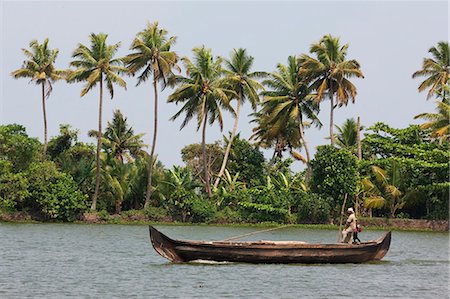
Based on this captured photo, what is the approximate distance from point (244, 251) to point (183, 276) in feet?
7.70

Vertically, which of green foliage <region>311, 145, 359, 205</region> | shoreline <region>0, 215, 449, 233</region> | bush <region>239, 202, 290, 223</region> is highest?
green foliage <region>311, 145, 359, 205</region>

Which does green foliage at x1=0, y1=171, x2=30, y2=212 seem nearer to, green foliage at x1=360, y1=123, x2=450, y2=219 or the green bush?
the green bush

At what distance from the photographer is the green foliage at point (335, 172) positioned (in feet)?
134

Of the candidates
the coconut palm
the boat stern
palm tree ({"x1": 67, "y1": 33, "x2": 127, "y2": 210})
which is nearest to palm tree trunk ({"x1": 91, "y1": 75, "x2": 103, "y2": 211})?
palm tree ({"x1": 67, "y1": 33, "x2": 127, "y2": 210})

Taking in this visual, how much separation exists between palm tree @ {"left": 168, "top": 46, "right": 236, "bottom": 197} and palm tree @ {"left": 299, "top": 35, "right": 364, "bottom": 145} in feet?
15.8

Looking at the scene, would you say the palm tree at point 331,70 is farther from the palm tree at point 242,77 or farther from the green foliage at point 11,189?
the green foliage at point 11,189

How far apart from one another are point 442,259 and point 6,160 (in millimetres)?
25517

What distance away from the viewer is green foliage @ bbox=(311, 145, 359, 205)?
4088 cm

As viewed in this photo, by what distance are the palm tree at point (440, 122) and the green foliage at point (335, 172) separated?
4394 mm

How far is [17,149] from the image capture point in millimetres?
42812

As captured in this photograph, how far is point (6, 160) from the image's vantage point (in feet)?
139

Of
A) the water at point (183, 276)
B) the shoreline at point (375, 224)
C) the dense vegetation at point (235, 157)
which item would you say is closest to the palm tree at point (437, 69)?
the dense vegetation at point (235, 157)

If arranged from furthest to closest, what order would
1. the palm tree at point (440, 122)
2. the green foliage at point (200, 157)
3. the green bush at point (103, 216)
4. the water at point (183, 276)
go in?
the green foliage at point (200, 157)
the green bush at point (103, 216)
the palm tree at point (440, 122)
the water at point (183, 276)

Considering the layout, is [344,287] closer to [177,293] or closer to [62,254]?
[177,293]
